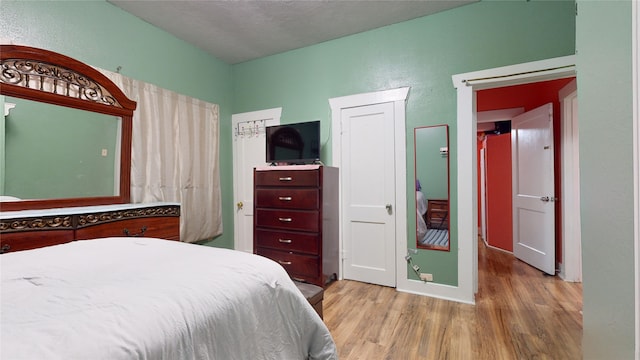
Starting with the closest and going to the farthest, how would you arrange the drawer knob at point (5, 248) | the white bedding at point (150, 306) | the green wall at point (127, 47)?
the white bedding at point (150, 306) < the drawer knob at point (5, 248) < the green wall at point (127, 47)

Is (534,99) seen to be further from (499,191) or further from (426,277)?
(426,277)

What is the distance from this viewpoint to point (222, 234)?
3578 mm

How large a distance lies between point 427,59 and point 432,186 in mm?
1271

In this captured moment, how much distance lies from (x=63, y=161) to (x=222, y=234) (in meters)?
1.88

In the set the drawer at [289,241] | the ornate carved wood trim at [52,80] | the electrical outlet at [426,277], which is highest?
the ornate carved wood trim at [52,80]

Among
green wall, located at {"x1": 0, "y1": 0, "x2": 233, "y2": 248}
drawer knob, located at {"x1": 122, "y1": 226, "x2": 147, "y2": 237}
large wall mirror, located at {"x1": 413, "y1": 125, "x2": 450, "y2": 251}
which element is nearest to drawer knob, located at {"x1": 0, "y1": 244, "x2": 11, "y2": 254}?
drawer knob, located at {"x1": 122, "y1": 226, "x2": 147, "y2": 237}

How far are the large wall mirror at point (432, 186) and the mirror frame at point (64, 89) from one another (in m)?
2.81

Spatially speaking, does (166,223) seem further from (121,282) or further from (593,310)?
(593,310)

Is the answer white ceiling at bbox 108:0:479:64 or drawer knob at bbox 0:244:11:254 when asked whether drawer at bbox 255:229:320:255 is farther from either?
white ceiling at bbox 108:0:479:64

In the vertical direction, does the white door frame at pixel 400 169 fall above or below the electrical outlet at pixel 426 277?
above

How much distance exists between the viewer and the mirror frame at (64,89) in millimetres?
1810

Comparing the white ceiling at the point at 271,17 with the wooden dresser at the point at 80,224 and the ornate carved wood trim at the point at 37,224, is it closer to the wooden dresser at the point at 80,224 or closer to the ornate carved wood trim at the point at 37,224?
the wooden dresser at the point at 80,224

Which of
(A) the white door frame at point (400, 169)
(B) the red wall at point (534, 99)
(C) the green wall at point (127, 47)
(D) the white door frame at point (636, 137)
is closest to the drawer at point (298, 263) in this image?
(A) the white door frame at point (400, 169)

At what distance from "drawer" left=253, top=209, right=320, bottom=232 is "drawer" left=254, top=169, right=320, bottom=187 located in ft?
0.96
